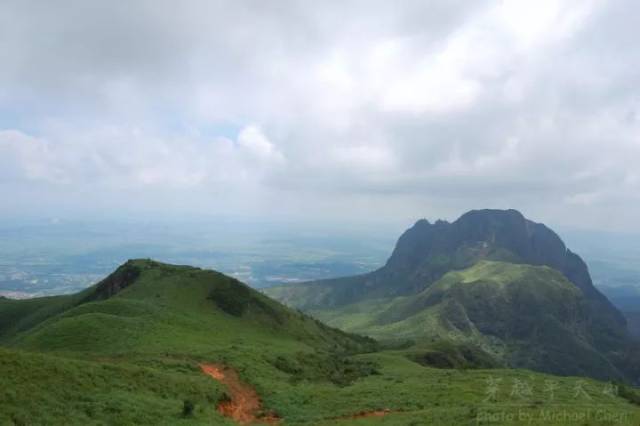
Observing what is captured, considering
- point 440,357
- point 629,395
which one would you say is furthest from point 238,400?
point 440,357

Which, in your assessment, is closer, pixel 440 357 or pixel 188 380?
pixel 188 380

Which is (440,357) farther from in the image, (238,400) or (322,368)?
(238,400)

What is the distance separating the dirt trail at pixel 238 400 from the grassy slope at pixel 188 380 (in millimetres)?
988

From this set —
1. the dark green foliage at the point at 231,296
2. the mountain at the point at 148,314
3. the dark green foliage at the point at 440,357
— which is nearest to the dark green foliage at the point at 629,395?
the dark green foliage at the point at 440,357

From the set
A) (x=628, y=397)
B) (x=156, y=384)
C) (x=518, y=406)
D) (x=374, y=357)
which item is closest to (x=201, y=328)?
(x=374, y=357)

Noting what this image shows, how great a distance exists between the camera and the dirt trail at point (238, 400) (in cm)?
3812

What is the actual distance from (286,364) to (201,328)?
76.6ft

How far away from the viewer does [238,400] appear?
42562mm

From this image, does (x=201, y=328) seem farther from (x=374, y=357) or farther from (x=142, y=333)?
(x=374, y=357)

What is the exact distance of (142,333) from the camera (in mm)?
62906

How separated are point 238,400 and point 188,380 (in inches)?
203

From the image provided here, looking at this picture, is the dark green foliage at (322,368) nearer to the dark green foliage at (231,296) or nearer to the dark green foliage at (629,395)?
the dark green foliage at (629,395)

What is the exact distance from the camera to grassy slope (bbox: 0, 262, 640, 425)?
2989 cm

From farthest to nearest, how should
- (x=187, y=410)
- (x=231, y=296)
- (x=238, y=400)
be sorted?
(x=231, y=296) < (x=238, y=400) < (x=187, y=410)
